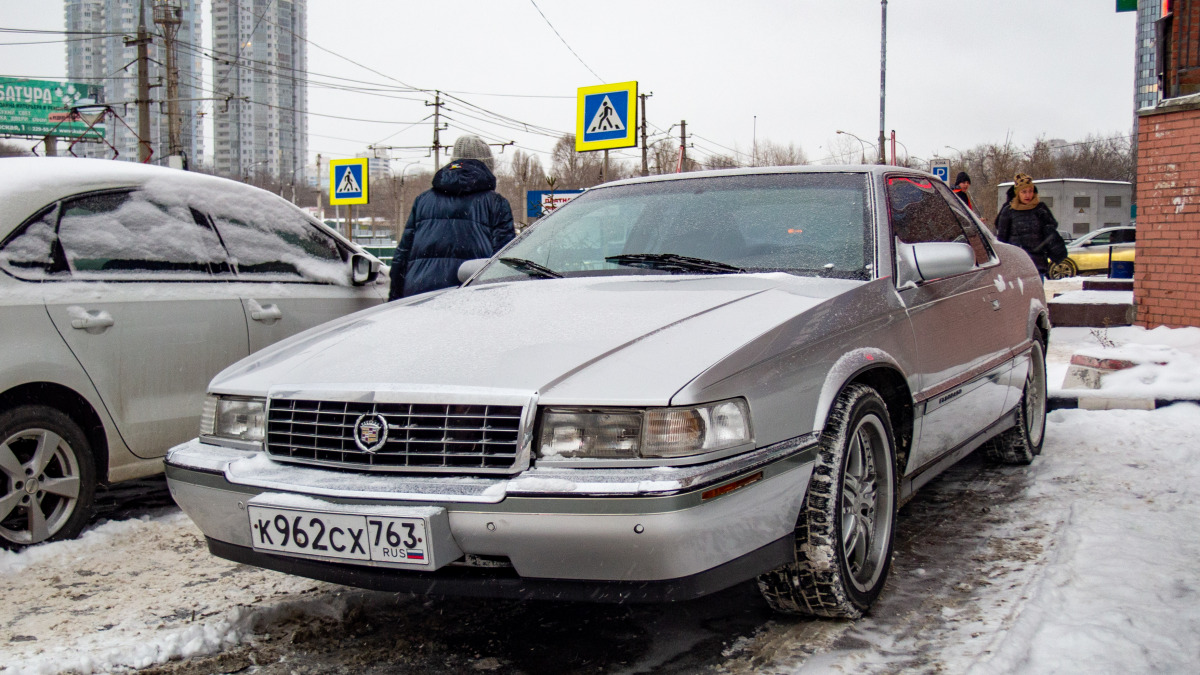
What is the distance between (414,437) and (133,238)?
7.97 ft

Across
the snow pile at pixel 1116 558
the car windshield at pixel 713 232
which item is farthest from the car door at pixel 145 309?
the snow pile at pixel 1116 558

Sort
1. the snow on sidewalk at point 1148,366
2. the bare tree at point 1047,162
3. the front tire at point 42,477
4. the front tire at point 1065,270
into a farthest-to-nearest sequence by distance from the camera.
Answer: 1. the bare tree at point 1047,162
2. the front tire at point 1065,270
3. the snow on sidewalk at point 1148,366
4. the front tire at point 42,477

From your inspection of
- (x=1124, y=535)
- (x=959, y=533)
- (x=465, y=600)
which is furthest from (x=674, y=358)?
(x=1124, y=535)

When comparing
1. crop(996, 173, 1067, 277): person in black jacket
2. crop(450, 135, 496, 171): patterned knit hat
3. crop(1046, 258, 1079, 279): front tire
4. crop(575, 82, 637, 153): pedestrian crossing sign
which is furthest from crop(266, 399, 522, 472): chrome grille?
crop(1046, 258, 1079, 279): front tire

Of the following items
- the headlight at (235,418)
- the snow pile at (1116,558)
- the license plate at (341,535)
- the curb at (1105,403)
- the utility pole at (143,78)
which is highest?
the utility pole at (143,78)

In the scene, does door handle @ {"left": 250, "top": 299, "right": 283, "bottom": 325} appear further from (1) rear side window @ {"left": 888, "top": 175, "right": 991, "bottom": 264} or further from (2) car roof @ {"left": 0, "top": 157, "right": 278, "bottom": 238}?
(1) rear side window @ {"left": 888, "top": 175, "right": 991, "bottom": 264}

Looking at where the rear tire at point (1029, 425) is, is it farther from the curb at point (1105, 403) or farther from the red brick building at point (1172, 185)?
the red brick building at point (1172, 185)

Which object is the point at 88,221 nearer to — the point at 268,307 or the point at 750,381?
the point at 268,307

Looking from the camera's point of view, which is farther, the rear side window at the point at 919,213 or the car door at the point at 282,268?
the car door at the point at 282,268

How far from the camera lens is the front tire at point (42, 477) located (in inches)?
143

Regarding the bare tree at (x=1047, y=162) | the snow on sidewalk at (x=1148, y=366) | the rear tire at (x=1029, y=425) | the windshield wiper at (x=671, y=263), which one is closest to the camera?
the windshield wiper at (x=671, y=263)

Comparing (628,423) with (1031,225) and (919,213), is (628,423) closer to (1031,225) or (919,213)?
(919,213)

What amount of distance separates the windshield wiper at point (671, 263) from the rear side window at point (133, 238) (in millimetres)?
2028

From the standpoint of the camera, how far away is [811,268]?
3.36 m
